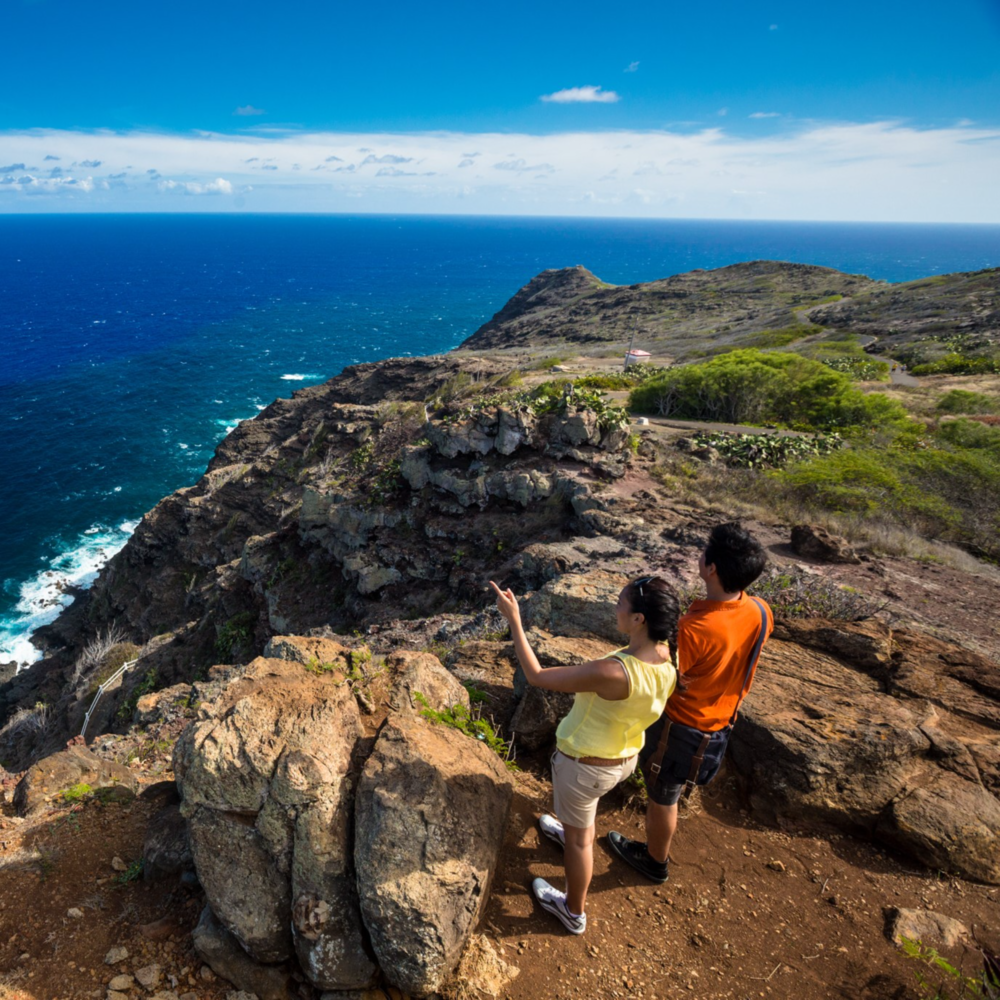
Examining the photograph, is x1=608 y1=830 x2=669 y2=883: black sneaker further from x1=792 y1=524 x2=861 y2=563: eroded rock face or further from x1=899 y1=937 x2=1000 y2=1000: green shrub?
x1=792 y1=524 x2=861 y2=563: eroded rock face

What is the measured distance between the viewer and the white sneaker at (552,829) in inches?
203

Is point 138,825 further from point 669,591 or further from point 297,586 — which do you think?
point 297,586

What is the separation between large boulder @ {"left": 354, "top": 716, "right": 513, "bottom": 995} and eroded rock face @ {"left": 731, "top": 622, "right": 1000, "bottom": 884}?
284 cm

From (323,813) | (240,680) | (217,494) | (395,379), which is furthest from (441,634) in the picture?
(395,379)

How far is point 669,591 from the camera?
3.87 m

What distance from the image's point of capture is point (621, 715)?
12.9ft

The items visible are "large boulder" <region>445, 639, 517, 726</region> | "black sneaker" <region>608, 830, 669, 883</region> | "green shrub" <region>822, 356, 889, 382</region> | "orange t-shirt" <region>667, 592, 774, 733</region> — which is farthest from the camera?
"green shrub" <region>822, 356, 889, 382</region>

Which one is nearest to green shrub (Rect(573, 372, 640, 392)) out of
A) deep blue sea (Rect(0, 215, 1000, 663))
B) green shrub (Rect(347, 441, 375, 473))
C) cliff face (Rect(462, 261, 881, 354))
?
green shrub (Rect(347, 441, 375, 473))

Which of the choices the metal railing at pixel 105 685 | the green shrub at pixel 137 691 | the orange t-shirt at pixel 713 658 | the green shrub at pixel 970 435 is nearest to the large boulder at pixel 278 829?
the orange t-shirt at pixel 713 658

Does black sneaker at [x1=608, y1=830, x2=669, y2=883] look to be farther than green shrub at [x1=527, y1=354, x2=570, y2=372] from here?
No

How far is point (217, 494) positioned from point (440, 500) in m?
17.1

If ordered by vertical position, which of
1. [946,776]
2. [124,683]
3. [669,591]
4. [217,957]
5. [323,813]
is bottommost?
[124,683]

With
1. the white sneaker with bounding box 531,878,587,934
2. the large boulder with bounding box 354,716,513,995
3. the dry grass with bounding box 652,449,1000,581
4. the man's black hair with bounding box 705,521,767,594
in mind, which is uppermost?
the man's black hair with bounding box 705,521,767,594

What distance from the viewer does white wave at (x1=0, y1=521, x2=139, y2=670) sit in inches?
1217
